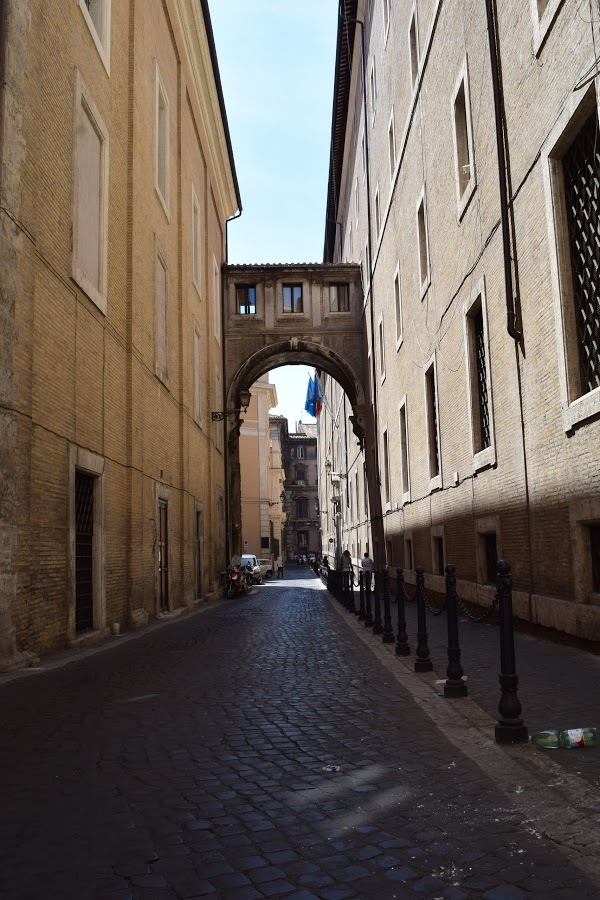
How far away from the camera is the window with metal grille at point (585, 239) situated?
7434 millimetres

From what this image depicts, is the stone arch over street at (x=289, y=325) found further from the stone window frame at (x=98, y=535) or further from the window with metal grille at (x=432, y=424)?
the stone window frame at (x=98, y=535)

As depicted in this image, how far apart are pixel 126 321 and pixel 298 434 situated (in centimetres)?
8440

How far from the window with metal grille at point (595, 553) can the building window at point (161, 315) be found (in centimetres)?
1002

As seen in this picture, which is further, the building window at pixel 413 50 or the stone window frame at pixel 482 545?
the building window at pixel 413 50

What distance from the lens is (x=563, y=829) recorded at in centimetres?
302

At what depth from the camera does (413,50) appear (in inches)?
656

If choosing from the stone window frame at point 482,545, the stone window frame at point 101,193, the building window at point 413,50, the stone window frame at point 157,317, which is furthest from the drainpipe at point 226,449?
the stone window frame at point 482,545

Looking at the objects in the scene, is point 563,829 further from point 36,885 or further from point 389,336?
point 389,336

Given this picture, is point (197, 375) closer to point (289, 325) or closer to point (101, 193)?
point (289, 325)

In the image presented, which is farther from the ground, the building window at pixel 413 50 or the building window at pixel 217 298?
the building window at pixel 413 50

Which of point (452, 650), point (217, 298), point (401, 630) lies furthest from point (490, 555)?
point (217, 298)

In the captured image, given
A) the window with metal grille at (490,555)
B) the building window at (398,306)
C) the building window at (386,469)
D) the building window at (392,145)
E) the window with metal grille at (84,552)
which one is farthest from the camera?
the building window at (386,469)

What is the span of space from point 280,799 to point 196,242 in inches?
822

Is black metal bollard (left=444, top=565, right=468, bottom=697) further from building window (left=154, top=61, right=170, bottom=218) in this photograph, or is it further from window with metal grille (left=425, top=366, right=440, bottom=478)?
building window (left=154, top=61, right=170, bottom=218)
